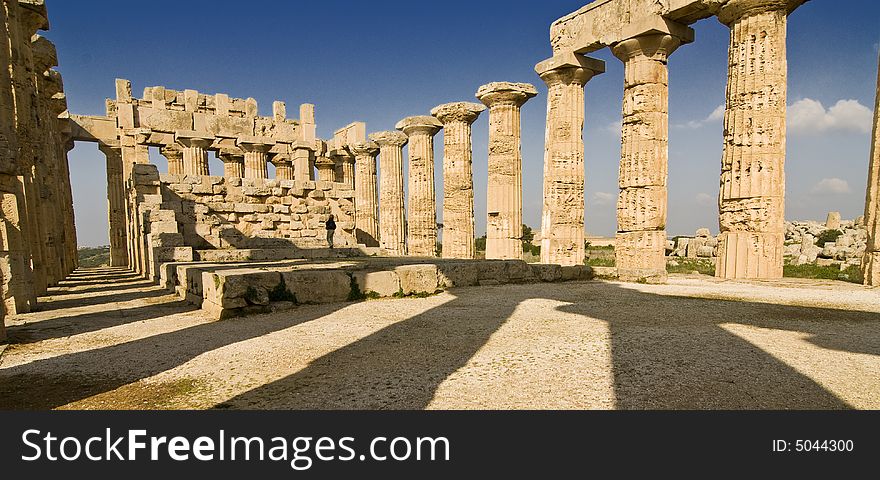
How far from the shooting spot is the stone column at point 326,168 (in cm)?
2688

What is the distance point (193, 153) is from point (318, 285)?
20.8 metres

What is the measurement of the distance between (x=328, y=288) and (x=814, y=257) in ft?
74.8

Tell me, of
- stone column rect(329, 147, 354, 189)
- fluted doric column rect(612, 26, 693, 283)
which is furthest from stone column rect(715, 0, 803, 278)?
stone column rect(329, 147, 354, 189)

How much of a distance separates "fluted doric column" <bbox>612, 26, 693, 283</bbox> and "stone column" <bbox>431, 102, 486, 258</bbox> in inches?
241

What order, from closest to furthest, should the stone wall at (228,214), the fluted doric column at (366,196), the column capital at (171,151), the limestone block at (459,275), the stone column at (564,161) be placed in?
the limestone block at (459,275) < the stone wall at (228,214) < the stone column at (564,161) < the fluted doric column at (366,196) < the column capital at (171,151)

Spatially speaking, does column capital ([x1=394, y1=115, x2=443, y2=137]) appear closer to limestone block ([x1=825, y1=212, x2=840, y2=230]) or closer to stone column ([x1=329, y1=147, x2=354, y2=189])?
stone column ([x1=329, y1=147, x2=354, y2=189])

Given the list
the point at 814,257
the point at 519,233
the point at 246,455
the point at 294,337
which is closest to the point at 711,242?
the point at 814,257

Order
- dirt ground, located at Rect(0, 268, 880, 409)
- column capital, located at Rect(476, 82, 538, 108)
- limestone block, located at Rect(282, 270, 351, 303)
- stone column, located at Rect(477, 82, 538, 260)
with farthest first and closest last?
stone column, located at Rect(477, 82, 538, 260), column capital, located at Rect(476, 82, 538, 108), limestone block, located at Rect(282, 270, 351, 303), dirt ground, located at Rect(0, 268, 880, 409)

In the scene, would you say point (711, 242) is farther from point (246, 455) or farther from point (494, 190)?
point (246, 455)

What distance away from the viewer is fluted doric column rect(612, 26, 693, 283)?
483 inches

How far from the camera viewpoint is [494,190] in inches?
633

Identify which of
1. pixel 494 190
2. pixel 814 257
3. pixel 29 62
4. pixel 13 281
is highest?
pixel 29 62

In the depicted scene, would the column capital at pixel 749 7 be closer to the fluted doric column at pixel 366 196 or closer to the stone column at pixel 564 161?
the stone column at pixel 564 161

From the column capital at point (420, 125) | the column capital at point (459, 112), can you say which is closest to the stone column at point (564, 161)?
the column capital at point (459, 112)
